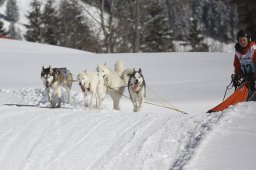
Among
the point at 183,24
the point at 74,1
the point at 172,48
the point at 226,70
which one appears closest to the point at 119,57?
the point at 226,70

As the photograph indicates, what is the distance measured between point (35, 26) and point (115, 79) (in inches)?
1313

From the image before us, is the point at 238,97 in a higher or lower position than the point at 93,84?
lower

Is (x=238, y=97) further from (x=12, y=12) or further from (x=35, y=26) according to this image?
(x=12, y=12)

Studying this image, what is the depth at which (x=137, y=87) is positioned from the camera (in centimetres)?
773

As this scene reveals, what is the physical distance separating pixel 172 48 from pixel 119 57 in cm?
2442

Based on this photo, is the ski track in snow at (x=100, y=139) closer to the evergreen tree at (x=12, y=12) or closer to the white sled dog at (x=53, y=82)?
the white sled dog at (x=53, y=82)

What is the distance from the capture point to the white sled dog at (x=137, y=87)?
25.0ft

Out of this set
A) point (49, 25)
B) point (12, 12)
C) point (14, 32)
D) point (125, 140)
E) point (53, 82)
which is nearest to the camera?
point (125, 140)

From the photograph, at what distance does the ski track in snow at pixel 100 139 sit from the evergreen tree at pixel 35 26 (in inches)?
1325

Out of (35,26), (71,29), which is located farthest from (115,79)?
(71,29)

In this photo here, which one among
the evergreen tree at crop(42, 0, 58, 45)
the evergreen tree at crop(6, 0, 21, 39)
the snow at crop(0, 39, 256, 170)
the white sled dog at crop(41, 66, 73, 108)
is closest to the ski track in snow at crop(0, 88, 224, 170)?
the snow at crop(0, 39, 256, 170)

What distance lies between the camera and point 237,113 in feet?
18.0

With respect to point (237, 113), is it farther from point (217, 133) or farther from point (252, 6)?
point (252, 6)

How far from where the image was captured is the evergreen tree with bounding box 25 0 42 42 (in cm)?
3934
